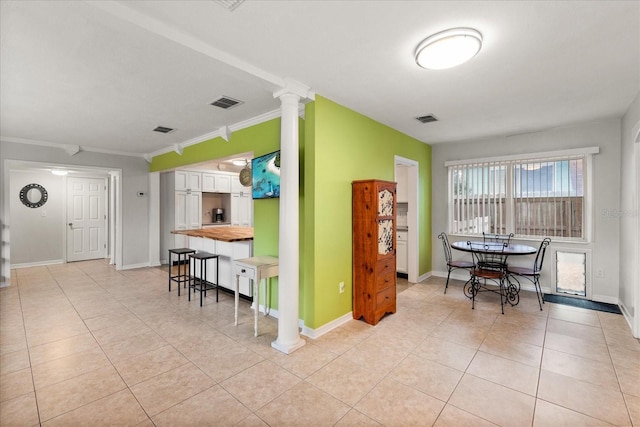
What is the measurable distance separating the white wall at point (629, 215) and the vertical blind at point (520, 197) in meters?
0.52

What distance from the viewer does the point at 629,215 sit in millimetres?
3307

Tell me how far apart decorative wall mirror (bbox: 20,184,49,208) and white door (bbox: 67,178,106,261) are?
0.46 meters

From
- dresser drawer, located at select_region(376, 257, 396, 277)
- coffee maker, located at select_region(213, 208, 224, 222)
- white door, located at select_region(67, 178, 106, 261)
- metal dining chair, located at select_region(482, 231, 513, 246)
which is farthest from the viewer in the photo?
coffee maker, located at select_region(213, 208, 224, 222)

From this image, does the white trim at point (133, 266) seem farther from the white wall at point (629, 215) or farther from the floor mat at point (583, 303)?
the white wall at point (629, 215)

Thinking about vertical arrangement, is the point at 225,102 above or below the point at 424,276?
above

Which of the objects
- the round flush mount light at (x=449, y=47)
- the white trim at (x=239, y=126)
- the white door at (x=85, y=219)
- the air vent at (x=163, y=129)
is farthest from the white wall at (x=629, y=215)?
the white door at (x=85, y=219)

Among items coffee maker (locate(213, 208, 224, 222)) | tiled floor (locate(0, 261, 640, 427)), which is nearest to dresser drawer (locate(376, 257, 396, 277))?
tiled floor (locate(0, 261, 640, 427))

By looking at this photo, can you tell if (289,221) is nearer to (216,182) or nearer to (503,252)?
(503,252)

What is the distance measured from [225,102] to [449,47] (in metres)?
2.33

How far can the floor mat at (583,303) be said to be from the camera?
3.68m

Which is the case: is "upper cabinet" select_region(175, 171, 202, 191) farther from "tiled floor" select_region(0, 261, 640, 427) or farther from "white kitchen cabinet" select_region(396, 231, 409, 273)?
"white kitchen cabinet" select_region(396, 231, 409, 273)

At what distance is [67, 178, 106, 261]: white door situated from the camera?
7039 mm

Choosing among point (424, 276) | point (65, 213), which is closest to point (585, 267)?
point (424, 276)

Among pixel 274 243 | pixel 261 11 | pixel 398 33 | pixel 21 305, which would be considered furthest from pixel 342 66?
pixel 21 305
